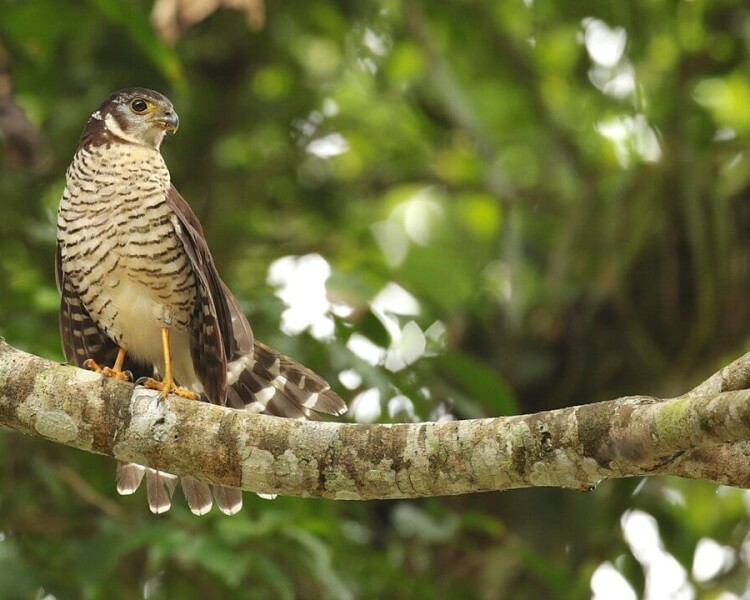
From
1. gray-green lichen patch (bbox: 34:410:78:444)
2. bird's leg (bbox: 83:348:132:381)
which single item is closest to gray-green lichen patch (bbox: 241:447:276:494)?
gray-green lichen patch (bbox: 34:410:78:444)

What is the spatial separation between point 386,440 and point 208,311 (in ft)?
4.50

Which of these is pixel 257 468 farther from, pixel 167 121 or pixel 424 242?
pixel 424 242

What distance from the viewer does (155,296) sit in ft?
13.9

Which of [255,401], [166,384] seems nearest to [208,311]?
[255,401]

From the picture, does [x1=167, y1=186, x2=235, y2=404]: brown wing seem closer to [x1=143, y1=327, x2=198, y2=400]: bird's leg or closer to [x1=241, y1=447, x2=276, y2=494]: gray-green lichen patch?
[x1=143, y1=327, x2=198, y2=400]: bird's leg

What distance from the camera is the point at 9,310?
15.5 ft

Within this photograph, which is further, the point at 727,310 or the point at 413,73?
the point at 413,73

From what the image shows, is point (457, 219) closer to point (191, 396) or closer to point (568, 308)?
point (568, 308)

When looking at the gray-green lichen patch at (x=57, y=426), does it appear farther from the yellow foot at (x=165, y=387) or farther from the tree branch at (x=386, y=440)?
the yellow foot at (x=165, y=387)

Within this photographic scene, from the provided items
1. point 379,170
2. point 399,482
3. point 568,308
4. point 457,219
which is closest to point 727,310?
point 568,308

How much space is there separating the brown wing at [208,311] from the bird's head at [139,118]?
1.27 ft

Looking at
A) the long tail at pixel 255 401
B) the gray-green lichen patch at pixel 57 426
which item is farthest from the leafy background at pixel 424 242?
the gray-green lichen patch at pixel 57 426

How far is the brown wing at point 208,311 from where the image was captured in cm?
404

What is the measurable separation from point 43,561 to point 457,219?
3.02m
